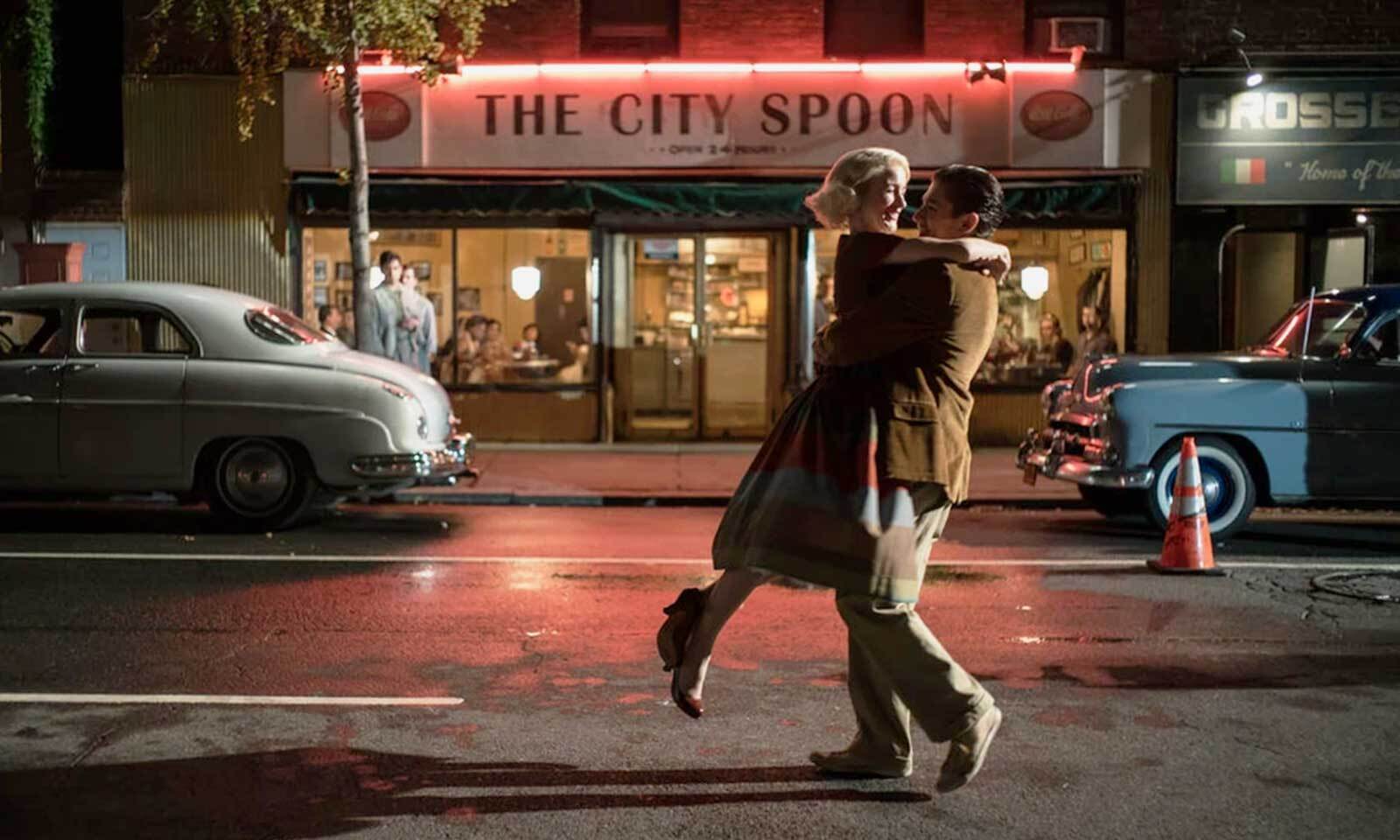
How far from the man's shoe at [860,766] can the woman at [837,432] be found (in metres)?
0.60

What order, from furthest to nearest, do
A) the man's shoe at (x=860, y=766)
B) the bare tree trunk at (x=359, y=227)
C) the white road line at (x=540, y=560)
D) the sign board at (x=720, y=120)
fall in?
1. the sign board at (x=720, y=120)
2. the bare tree trunk at (x=359, y=227)
3. the white road line at (x=540, y=560)
4. the man's shoe at (x=860, y=766)

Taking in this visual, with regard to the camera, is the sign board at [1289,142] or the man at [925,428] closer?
the man at [925,428]

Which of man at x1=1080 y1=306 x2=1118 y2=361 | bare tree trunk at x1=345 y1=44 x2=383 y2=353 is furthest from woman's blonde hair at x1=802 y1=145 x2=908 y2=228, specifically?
man at x1=1080 y1=306 x2=1118 y2=361

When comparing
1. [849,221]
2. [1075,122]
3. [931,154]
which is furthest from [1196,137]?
[849,221]

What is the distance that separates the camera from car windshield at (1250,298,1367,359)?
11352 mm

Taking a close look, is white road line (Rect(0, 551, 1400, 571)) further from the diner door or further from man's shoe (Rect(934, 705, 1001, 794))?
the diner door

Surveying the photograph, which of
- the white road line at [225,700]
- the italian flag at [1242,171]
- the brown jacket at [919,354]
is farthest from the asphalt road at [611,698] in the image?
the italian flag at [1242,171]

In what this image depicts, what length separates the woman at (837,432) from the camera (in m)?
4.80

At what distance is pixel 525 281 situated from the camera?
18344 mm

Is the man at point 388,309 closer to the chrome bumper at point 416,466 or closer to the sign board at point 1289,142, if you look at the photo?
the chrome bumper at point 416,466

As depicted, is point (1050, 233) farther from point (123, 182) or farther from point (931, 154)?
point (123, 182)

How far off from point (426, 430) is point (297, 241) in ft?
24.5

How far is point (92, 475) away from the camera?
447 inches

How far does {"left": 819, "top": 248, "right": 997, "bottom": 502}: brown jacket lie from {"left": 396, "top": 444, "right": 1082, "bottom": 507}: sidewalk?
928 cm
